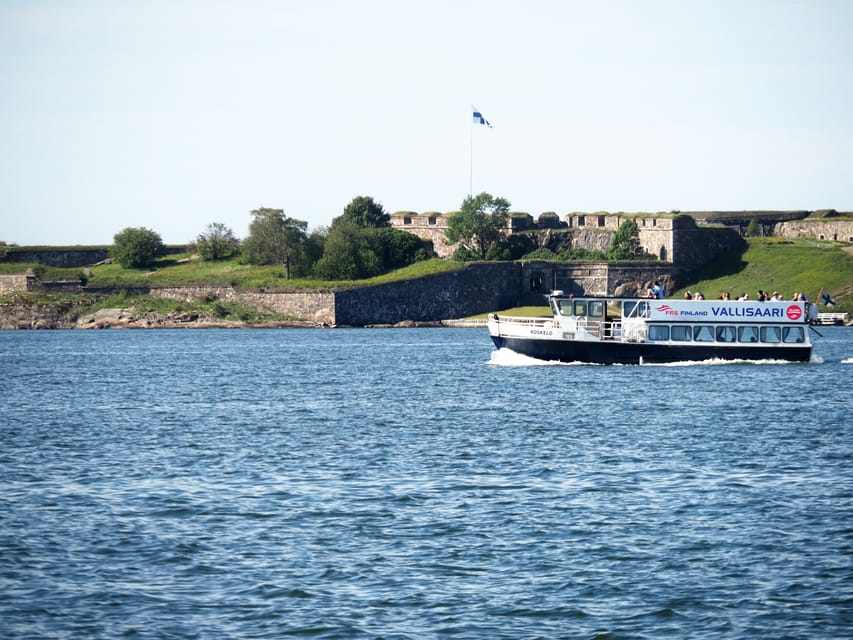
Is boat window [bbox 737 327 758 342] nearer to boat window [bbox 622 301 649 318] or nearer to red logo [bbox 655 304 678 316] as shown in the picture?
red logo [bbox 655 304 678 316]

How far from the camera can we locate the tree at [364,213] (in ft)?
442

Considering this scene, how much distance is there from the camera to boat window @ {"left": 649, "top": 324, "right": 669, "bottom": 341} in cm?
6316

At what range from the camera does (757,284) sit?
388 feet

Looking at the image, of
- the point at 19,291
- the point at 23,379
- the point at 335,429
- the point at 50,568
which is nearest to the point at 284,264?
the point at 19,291

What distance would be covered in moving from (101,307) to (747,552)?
104 meters

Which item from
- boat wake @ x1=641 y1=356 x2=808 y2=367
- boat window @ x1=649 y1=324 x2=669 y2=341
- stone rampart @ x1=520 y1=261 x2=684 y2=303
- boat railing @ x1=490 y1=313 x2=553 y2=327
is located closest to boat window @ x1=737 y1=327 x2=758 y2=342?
boat wake @ x1=641 y1=356 x2=808 y2=367

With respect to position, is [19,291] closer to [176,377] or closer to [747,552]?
[176,377]

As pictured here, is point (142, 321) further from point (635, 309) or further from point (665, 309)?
point (665, 309)

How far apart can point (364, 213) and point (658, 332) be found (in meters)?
75.6

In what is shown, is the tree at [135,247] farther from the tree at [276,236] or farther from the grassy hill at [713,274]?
the tree at [276,236]

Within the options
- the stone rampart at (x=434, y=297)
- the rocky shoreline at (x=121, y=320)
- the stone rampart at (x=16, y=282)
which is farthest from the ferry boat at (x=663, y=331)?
the stone rampart at (x=16, y=282)

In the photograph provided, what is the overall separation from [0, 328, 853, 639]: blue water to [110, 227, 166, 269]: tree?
78.0 metres

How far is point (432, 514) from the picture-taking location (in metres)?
26.1

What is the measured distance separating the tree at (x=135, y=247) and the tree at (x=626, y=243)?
47.6 meters
